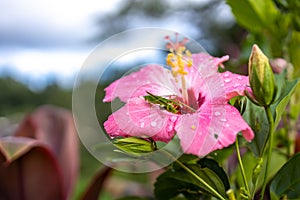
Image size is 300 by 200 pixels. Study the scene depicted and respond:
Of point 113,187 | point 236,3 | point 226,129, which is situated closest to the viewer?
point 226,129

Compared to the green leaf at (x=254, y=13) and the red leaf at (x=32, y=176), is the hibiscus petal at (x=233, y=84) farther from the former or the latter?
the red leaf at (x=32, y=176)

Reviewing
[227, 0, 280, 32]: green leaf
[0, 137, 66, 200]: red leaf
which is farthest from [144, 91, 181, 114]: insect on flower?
[0, 137, 66, 200]: red leaf

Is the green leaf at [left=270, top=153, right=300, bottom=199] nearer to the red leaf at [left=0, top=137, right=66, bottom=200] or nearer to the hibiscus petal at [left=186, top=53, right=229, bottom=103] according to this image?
the hibiscus petal at [left=186, top=53, right=229, bottom=103]

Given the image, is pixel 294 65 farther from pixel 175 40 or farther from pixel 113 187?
pixel 113 187

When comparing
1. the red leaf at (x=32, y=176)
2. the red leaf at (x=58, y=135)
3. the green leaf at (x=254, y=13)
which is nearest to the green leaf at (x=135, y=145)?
the green leaf at (x=254, y=13)

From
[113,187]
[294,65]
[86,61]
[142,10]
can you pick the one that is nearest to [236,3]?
[294,65]

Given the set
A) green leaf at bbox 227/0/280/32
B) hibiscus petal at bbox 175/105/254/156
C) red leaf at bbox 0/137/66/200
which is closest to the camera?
hibiscus petal at bbox 175/105/254/156
